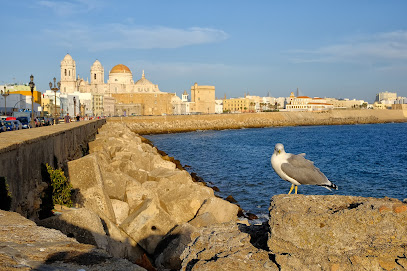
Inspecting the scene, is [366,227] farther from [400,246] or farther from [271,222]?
[271,222]

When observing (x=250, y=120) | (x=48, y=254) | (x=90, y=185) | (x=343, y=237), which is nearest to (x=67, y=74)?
(x=250, y=120)

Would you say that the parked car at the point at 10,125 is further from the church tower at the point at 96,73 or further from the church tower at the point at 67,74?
the church tower at the point at 96,73

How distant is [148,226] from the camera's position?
279 inches

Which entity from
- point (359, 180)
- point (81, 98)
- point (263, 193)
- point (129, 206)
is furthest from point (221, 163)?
point (81, 98)

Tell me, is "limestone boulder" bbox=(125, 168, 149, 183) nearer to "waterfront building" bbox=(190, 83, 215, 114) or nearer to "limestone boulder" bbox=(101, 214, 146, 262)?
"limestone boulder" bbox=(101, 214, 146, 262)

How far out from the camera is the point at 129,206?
336 inches

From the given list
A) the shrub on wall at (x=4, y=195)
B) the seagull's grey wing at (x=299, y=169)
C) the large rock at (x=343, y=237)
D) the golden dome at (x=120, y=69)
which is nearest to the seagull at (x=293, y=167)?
the seagull's grey wing at (x=299, y=169)

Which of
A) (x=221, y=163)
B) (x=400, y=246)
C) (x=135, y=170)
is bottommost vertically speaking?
(x=221, y=163)

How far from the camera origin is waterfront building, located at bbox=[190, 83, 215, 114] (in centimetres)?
12475

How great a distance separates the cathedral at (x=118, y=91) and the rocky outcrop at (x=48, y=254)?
303 feet

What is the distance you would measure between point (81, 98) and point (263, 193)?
77.9m

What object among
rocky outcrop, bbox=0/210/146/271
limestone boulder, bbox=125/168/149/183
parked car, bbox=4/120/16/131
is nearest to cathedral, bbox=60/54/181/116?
parked car, bbox=4/120/16/131

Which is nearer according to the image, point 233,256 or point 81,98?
point 233,256

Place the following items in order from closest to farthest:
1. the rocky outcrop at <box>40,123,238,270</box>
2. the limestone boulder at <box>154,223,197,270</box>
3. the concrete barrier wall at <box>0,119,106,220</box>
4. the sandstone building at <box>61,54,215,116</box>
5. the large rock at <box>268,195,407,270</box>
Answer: the large rock at <box>268,195,407,270</box> < the rocky outcrop at <box>40,123,238,270</box> < the concrete barrier wall at <box>0,119,106,220</box> < the limestone boulder at <box>154,223,197,270</box> < the sandstone building at <box>61,54,215,116</box>
